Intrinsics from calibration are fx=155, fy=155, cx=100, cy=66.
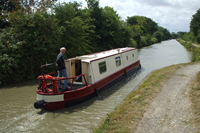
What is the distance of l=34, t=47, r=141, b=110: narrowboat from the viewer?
7014mm

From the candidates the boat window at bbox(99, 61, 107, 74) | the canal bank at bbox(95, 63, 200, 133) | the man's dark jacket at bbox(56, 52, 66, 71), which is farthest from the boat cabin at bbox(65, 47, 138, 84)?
the canal bank at bbox(95, 63, 200, 133)

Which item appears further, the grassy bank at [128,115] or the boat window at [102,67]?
the boat window at [102,67]

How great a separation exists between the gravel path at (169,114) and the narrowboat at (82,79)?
3298 millimetres

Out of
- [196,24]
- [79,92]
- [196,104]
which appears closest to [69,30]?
[79,92]

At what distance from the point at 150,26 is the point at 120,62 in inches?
3374

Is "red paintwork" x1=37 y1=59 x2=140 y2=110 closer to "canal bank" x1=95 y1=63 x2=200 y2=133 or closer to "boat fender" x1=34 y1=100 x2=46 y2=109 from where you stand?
"boat fender" x1=34 y1=100 x2=46 y2=109

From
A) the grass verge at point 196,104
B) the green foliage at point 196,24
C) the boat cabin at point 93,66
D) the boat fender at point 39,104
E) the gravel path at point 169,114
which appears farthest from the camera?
the green foliage at point 196,24

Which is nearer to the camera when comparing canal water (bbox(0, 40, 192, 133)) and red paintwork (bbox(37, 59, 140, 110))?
canal water (bbox(0, 40, 192, 133))

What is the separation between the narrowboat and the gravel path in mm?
3298

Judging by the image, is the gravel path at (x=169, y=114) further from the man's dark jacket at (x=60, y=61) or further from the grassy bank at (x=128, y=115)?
the man's dark jacket at (x=60, y=61)

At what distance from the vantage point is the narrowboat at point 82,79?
7.01 meters

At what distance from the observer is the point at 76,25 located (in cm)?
1542

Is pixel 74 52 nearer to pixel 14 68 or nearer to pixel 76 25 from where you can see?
pixel 76 25

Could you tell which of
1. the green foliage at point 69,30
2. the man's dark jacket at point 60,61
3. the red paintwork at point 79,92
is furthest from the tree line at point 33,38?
the man's dark jacket at point 60,61
